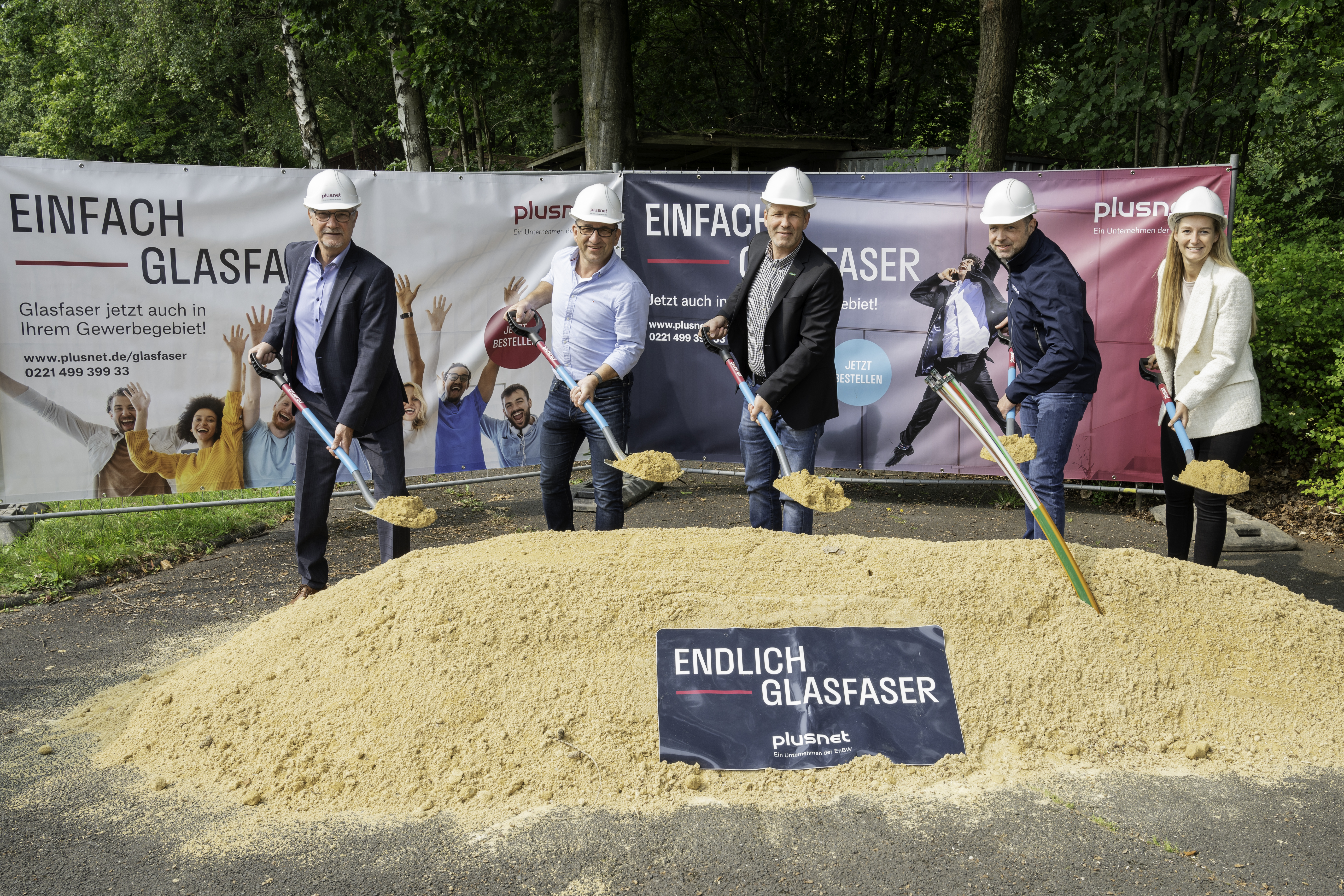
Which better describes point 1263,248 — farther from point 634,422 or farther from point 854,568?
point 854,568

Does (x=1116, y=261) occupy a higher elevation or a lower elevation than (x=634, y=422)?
higher

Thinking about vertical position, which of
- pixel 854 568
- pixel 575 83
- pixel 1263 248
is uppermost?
pixel 575 83

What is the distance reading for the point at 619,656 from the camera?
3375mm

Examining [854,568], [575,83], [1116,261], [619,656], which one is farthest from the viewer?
[575,83]

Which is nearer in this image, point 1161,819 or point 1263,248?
point 1161,819

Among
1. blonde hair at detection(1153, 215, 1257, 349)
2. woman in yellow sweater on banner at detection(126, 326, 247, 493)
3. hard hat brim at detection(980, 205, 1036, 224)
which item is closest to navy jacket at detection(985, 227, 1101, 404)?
hard hat brim at detection(980, 205, 1036, 224)

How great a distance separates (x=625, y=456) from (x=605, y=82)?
5.74 metres

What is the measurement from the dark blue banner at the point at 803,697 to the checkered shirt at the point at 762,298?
1.65 m

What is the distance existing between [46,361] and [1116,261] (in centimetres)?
667

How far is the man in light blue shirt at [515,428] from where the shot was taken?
671 centimetres

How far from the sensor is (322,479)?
4770 millimetres

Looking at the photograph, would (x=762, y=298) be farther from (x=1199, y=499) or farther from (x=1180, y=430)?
(x=1199, y=499)

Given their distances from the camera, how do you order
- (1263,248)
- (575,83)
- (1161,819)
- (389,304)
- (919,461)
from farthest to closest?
(575,83), (1263,248), (919,461), (389,304), (1161,819)

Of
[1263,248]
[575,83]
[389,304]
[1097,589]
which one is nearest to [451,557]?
[389,304]
